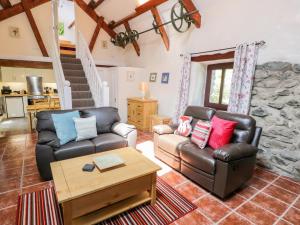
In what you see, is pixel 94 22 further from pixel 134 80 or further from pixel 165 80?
pixel 165 80

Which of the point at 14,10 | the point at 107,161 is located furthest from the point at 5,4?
the point at 107,161

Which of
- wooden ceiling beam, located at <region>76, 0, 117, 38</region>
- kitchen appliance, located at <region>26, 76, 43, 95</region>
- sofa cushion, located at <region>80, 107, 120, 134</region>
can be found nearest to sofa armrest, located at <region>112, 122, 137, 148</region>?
sofa cushion, located at <region>80, 107, 120, 134</region>


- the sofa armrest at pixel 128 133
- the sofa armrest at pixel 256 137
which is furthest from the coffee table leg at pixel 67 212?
the sofa armrest at pixel 256 137

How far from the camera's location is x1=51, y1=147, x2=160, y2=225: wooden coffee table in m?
1.53

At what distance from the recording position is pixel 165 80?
5.03 meters

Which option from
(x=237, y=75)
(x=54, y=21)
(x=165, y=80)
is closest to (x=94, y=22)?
(x=54, y=21)

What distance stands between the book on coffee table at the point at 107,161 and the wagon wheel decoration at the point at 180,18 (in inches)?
125

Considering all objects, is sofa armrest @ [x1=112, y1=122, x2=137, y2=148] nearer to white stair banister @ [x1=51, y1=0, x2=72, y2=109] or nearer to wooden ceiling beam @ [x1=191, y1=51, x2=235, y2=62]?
white stair banister @ [x1=51, y1=0, x2=72, y2=109]

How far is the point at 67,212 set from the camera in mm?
1505

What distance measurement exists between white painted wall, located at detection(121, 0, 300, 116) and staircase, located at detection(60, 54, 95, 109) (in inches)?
77.5

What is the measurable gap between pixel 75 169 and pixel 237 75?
299 centimetres

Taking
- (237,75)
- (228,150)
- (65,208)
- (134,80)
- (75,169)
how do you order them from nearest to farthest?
(65,208)
(75,169)
(228,150)
(237,75)
(134,80)

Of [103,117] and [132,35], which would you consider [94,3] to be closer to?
[132,35]

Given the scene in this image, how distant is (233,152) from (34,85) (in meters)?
7.40
